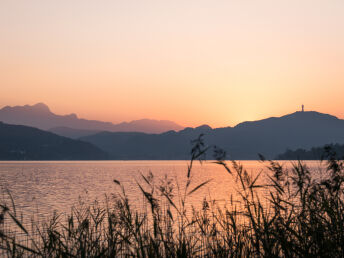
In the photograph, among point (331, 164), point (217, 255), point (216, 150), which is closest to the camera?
point (216, 150)

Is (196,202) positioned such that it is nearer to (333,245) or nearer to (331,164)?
(331,164)

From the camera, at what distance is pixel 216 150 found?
7.34 m

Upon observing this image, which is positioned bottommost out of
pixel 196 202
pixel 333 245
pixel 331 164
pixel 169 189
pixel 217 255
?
pixel 196 202

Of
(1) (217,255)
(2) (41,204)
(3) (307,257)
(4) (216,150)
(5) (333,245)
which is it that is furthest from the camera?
(2) (41,204)

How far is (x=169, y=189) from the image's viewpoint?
10.6 metres

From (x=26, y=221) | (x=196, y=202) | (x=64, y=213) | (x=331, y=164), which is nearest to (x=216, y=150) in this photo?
(x=331, y=164)

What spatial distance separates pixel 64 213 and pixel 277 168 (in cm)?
3137

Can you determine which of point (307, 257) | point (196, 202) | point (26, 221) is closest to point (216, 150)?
point (307, 257)

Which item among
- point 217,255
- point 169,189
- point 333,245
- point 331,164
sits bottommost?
point 217,255

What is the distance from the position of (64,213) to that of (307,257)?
3286 centimetres

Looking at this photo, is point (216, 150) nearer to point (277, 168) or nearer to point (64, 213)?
point (277, 168)

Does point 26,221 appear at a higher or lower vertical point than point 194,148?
lower

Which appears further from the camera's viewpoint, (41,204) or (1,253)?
(41,204)

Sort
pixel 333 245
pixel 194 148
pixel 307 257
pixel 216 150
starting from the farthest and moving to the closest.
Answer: pixel 216 150
pixel 333 245
pixel 194 148
pixel 307 257
